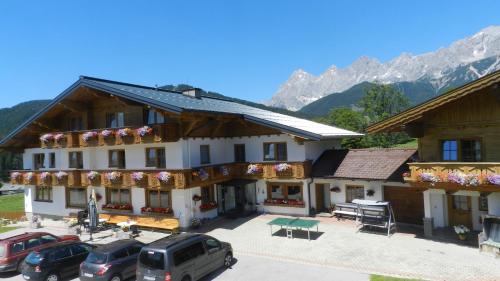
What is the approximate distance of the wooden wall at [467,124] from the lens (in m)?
15.3

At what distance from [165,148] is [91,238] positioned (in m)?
6.80

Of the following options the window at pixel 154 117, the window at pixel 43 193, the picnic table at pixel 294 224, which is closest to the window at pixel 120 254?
the picnic table at pixel 294 224

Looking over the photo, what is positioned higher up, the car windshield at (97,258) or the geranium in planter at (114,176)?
the geranium in planter at (114,176)

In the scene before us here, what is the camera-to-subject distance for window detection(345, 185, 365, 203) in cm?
2106

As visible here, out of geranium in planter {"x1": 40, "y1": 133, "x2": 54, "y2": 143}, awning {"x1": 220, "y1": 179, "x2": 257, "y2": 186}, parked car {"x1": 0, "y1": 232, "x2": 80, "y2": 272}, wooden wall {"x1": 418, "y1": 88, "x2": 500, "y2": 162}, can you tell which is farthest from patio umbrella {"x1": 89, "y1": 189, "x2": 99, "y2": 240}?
wooden wall {"x1": 418, "y1": 88, "x2": 500, "y2": 162}

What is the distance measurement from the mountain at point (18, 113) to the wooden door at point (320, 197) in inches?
5514

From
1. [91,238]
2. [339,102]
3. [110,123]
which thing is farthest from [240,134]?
[339,102]

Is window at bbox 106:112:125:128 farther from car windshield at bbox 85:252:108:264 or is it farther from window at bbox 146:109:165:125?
car windshield at bbox 85:252:108:264

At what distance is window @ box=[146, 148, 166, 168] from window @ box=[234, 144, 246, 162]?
18.7ft

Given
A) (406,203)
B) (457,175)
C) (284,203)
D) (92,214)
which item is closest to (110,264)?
(92,214)

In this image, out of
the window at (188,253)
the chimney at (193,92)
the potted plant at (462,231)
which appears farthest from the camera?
the chimney at (193,92)

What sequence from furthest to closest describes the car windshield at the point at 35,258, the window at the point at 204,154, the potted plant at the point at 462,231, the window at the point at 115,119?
the window at the point at 115,119 < the window at the point at 204,154 < the potted plant at the point at 462,231 < the car windshield at the point at 35,258

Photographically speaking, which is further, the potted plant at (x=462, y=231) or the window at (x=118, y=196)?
the window at (x=118, y=196)

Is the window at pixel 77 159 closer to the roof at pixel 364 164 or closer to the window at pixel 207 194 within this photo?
the window at pixel 207 194
